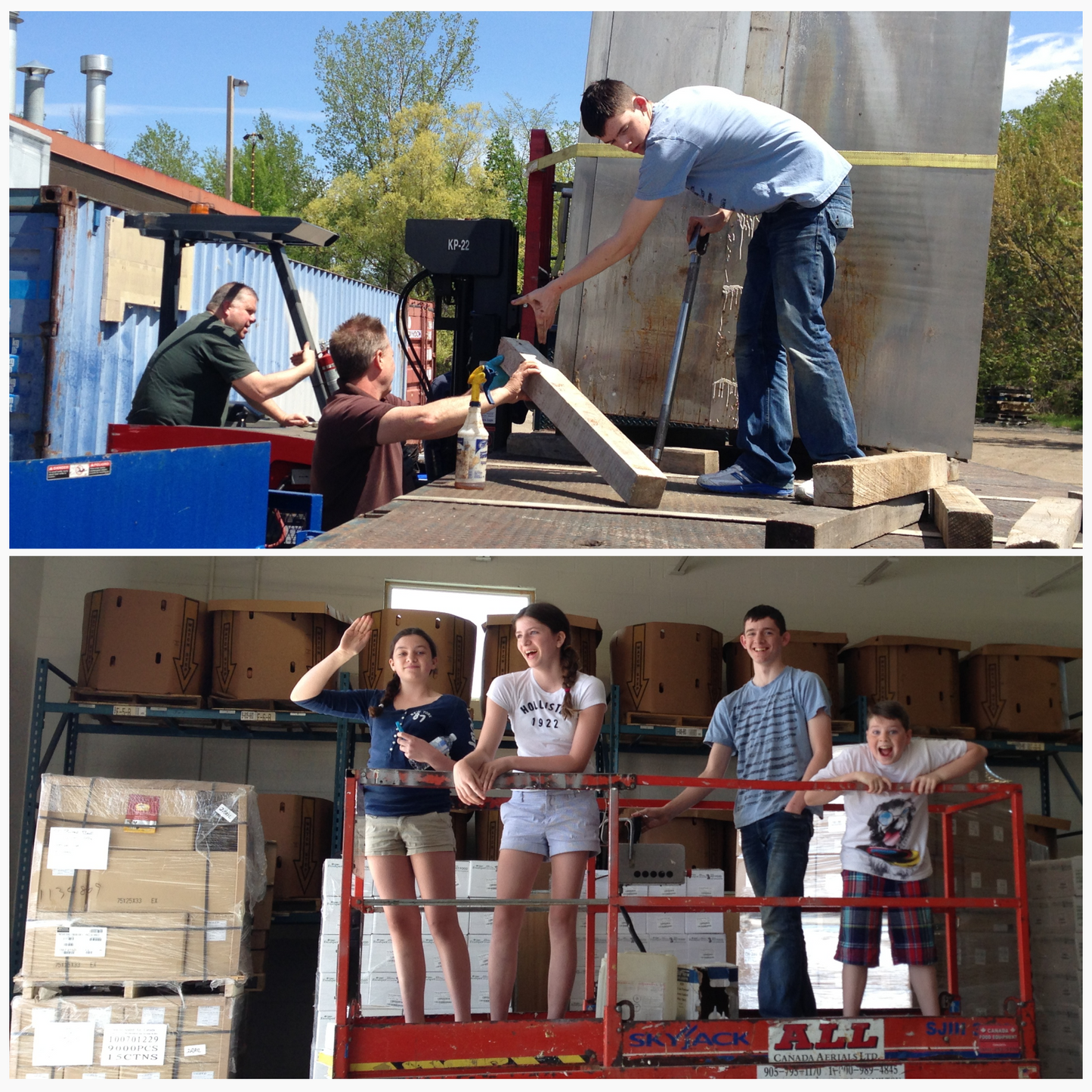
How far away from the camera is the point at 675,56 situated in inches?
224

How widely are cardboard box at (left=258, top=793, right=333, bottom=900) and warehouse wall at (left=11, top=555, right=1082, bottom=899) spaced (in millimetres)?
1110

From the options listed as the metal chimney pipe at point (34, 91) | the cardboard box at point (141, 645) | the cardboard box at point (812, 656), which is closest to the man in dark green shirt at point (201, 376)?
the cardboard box at point (141, 645)

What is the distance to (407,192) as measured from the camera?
31906 mm

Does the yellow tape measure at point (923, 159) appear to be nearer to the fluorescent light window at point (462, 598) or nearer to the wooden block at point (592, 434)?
the wooden block at point (592, 434)

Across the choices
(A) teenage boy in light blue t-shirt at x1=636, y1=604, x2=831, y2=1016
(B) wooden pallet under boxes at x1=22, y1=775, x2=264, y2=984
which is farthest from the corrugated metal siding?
(A) teenage boy in light blue t-shirt at x1=636, y1=604, x2=831, y2=1016

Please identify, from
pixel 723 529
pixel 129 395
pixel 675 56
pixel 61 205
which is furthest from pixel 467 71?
pixel 723 529

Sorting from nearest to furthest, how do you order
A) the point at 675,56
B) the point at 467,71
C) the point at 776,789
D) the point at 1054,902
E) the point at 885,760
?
the point at 776,789 → the point at 885,760 → the point at 675,56 → the point at 1054,902 → the point at 467,71

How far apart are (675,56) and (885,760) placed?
363cm

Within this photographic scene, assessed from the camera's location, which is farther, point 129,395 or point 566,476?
point 129,395

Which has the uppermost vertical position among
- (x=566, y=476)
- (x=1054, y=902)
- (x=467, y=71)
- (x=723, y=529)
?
(x=467, y=71)

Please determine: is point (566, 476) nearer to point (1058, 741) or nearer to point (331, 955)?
point (331, 955)

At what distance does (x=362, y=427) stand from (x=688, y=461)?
5.18 ft

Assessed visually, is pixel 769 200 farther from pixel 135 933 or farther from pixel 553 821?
pixel 135 933

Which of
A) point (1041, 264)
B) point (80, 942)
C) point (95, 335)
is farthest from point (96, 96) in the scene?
point (80, 942)
